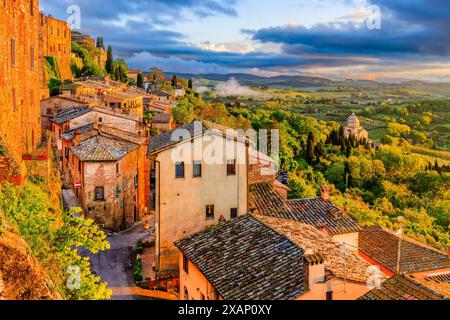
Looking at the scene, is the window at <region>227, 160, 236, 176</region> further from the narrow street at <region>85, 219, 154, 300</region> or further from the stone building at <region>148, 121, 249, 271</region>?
the narrow street at <region>85, 219, 154, 300</region>

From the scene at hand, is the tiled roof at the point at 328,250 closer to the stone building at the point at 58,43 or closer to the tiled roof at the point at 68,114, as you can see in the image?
the tiled roof at the point at 68,114

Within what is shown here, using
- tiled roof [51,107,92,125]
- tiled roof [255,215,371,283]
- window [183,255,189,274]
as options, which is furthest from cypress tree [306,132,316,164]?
window [183,255,189,274]

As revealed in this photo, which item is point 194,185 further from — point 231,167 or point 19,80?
point 19,80

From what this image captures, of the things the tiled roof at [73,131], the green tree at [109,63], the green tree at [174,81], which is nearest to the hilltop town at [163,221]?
the tiled roof at [73,131]

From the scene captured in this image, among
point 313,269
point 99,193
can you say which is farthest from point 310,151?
point 313,269

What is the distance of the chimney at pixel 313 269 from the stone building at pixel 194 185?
23.9ft

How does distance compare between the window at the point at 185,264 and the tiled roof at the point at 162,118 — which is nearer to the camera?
the window at the point at 185,264

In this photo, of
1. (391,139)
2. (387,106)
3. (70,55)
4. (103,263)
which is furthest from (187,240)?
(387,106)

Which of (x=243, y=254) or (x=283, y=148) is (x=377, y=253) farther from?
(x=283, y=148)

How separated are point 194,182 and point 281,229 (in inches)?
194

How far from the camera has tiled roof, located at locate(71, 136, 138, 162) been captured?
→ 24516 mm

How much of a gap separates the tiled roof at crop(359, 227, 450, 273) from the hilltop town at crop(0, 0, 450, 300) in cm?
9

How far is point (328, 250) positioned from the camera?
12672mm

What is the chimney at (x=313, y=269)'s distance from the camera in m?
9.56
